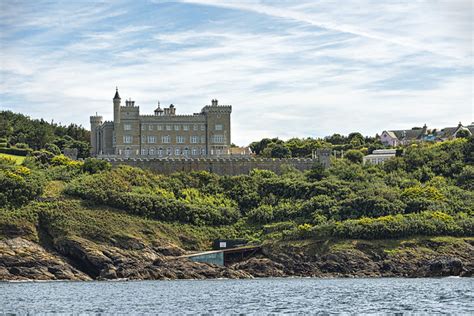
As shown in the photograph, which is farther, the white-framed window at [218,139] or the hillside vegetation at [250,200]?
the white-framed window at [218,139]

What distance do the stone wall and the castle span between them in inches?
235

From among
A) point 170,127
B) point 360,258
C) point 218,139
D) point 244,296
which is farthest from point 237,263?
point 170,127

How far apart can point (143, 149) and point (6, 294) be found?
50094 millimetres

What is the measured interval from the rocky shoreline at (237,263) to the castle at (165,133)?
94.5 feet

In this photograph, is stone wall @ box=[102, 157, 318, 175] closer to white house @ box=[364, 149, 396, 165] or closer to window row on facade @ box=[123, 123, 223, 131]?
window row on facade @ box=[123, 123, 223, 131]

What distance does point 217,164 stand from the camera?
331ft

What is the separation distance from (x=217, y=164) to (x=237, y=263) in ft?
74.5

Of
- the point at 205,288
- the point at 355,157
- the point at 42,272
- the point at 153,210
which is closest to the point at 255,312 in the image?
the point at 205,288

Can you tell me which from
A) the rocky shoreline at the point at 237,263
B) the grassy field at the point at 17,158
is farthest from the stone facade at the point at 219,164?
the rocky shoreline at the point at 237,263

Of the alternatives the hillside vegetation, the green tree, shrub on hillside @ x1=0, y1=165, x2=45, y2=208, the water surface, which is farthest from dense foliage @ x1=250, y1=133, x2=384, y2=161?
the water surface

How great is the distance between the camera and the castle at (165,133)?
10719 centimetres

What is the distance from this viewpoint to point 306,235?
3204 inches

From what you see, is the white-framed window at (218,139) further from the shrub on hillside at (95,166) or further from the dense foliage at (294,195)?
the shrub on hillside at (95,166)

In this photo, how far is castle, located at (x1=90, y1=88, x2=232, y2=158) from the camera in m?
107
